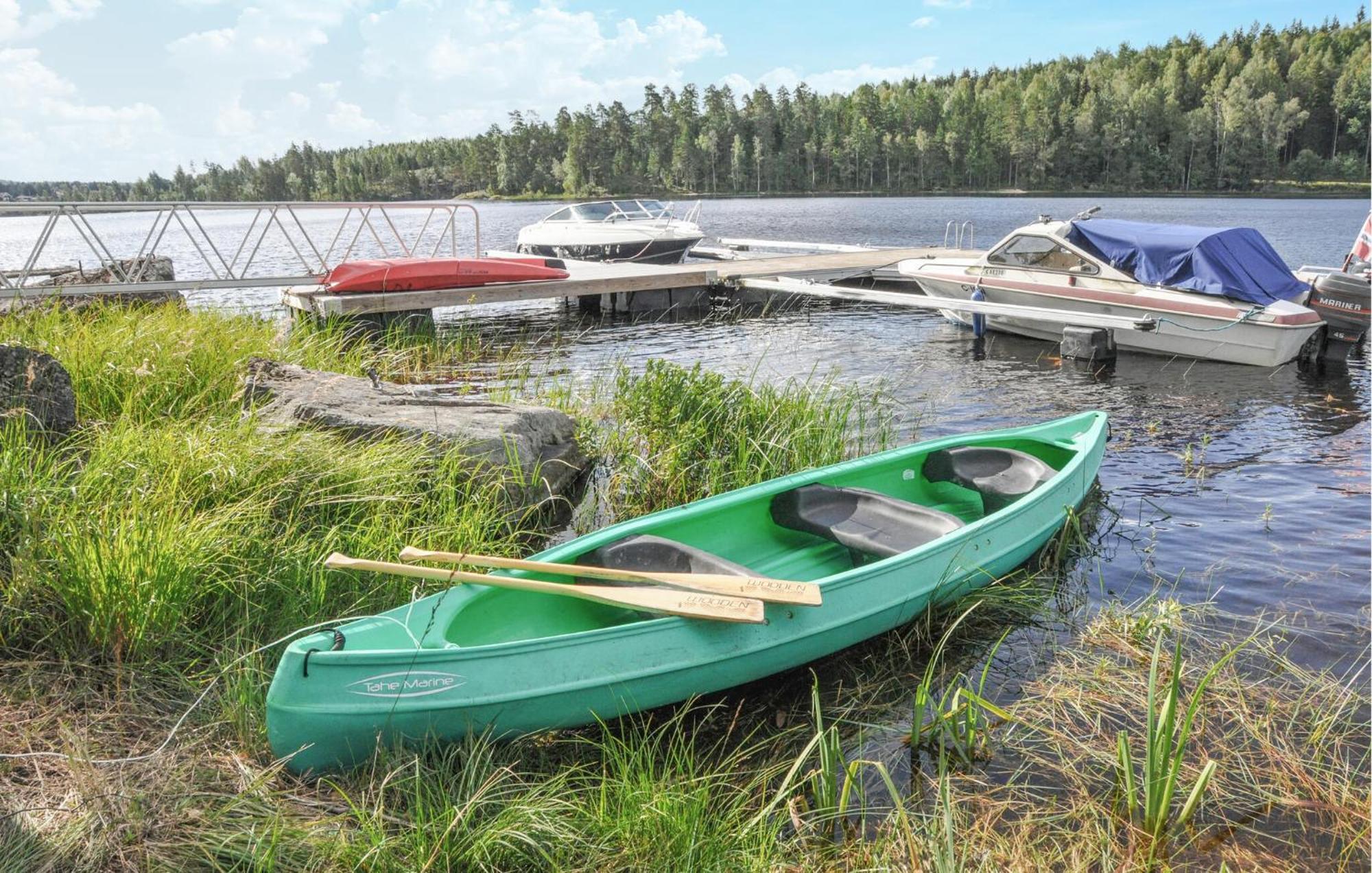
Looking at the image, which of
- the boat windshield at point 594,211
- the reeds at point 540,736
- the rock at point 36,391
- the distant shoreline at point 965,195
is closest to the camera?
the reeds at point 540,736

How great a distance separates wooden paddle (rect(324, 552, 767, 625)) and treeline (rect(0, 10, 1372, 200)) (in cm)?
8585

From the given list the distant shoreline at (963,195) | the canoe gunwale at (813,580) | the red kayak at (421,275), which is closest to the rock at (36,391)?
the canoe gunwale at (813,580)

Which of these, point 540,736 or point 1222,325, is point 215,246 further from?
point 540,736

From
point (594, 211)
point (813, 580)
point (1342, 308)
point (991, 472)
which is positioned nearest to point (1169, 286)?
point (1342, 308)

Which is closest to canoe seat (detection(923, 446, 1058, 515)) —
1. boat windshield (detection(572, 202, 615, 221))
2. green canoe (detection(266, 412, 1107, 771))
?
green canoe (detection(266, 412, 1107, 771))

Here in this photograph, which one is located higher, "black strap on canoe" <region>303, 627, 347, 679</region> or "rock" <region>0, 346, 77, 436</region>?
"rock" <region>0, 346, 77, 436</region>

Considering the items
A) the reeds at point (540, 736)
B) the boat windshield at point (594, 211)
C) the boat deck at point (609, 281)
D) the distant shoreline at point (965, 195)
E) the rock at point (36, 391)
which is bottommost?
the reeds at point (540, 736)

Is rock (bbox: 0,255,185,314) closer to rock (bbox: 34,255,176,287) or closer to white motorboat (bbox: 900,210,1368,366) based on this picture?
rock (bbox: 34,255,176,287)

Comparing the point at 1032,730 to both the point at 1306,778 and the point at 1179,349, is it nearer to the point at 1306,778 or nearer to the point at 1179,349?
the point at 1306,778

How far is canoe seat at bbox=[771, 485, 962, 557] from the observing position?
514 centimetres

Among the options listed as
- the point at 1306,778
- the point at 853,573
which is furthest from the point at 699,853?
the point at 1306,778

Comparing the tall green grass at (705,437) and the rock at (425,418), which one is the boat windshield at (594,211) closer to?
the tall green grass at (705,437)

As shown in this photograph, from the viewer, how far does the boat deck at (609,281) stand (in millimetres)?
13555

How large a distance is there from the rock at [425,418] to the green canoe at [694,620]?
1687mm
